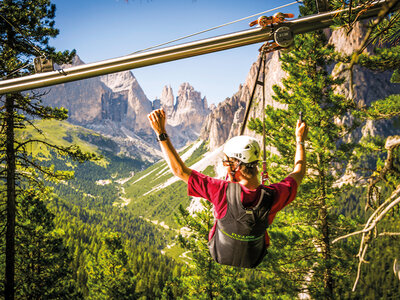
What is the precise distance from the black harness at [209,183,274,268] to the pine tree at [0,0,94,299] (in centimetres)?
712

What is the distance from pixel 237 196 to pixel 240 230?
0.34 m

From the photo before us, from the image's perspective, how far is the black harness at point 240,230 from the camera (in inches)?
94.0

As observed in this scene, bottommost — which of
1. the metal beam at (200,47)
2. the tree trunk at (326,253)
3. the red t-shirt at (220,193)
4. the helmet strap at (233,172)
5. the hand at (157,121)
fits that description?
the tree trunk at (326,253)

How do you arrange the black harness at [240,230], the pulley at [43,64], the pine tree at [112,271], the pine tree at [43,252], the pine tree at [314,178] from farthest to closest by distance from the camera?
the pine tree at [112,271] → the pine tree at [43,252] → the pine tree at [314,178] → the pulley at [43,64] → the black harness at [240,230]

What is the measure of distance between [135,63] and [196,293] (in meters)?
14.3

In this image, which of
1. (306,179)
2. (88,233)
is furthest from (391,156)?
(88,233)

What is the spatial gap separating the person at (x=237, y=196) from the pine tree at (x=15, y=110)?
659cm

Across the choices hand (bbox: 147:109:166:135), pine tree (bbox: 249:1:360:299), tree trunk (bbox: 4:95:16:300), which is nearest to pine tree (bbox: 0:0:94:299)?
tree trunk (bbox: 4:95:16:300)

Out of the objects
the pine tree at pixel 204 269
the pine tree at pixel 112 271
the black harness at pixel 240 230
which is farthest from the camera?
the pine tree at pixel 112 271

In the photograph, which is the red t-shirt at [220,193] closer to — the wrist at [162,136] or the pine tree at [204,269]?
the wrist at [162,136]

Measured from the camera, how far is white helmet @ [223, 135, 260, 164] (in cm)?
258

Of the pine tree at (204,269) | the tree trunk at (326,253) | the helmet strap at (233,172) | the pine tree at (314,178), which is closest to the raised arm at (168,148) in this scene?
the helmet strap at (233,172)

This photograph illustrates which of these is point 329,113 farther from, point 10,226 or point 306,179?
point 10,226

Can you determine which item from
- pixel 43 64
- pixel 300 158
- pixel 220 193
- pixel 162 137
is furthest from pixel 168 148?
pixel 43 64
